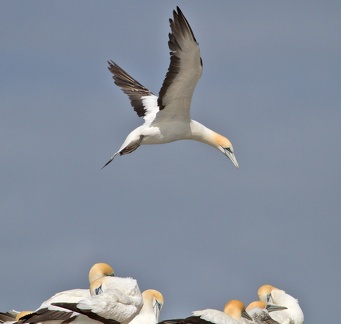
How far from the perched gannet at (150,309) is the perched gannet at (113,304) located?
2.77 ft

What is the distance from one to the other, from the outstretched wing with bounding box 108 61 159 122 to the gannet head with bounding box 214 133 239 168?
3.24ft

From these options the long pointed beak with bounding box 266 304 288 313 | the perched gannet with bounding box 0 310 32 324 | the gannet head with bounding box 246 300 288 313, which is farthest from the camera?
the long pointed beak with bounding box 266 304 288 313

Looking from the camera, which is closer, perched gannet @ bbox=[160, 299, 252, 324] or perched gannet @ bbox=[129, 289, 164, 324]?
perched gannet @ bbox=[160, 299, 252, 324]

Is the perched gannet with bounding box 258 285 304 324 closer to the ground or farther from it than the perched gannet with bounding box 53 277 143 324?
closer to the ground

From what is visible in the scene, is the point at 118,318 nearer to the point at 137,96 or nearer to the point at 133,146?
the point at 133,146

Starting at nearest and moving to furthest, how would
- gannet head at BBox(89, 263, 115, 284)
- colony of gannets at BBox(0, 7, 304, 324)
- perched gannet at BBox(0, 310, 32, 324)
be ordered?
colony of gannets at BBox(0, 7, 304, 324)
perched gannet at BBox(0, 310, 32, 324)
gannet head at BBox(89, 263, 115, 284)

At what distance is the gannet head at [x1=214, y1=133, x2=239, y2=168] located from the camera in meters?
19.1

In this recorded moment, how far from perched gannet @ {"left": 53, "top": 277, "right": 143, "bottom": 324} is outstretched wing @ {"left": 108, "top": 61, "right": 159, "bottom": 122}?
591 centimetres

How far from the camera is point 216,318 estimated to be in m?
12.6

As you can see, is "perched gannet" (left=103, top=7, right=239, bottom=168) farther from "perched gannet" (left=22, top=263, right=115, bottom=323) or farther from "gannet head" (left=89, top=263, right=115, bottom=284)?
"perched gannet" (left=22, top=263, right=115, bottom=323)

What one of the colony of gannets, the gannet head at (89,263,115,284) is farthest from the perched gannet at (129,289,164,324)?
the gannet head at (89,263,115,284)

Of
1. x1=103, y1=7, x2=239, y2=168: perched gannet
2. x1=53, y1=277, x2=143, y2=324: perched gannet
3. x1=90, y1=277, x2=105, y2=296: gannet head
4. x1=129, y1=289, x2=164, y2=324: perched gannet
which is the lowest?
x1=129, y1=289, x2=164, y2=324: perched gannet

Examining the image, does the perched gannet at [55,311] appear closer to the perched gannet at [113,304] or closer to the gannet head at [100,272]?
the perched gannet at [113,304]

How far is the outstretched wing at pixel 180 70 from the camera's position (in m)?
16.5
